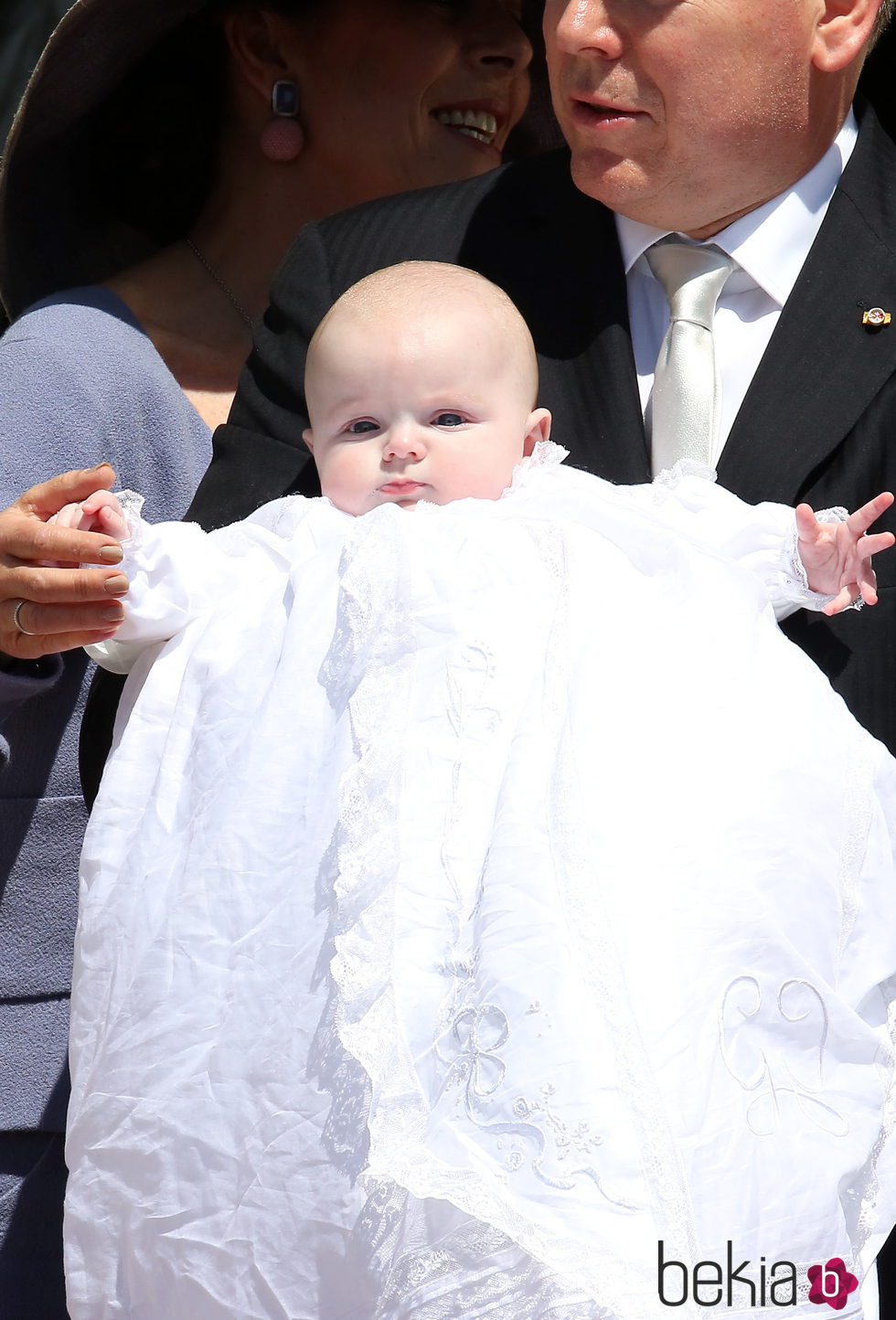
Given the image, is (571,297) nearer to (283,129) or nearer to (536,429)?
(536,429)

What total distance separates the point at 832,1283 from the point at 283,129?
2.35 m

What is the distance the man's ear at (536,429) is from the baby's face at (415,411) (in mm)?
45

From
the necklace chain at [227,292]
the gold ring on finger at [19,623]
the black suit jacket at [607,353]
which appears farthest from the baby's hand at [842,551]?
the necklace chain at [227,292]

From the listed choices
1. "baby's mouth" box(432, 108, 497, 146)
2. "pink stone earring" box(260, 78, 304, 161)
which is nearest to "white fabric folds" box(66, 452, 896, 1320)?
"pink stone earring" box(260, 78, 304, 161)

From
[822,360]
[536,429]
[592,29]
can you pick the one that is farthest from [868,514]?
[592,29]

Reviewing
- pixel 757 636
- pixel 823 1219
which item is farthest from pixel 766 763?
pixel 823 1219

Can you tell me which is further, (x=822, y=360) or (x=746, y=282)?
(x=746, y=282)

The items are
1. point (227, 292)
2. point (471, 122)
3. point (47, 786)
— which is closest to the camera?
point (47, 786)

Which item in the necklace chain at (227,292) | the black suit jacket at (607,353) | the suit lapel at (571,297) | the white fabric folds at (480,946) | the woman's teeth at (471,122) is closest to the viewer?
the white fabric folds at (480,946)

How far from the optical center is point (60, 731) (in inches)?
113

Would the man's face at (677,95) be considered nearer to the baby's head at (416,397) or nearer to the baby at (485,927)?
the baby's head at (416,397)

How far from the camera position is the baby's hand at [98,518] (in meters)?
2.17

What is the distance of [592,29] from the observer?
8.35ft

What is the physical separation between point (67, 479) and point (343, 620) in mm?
413
